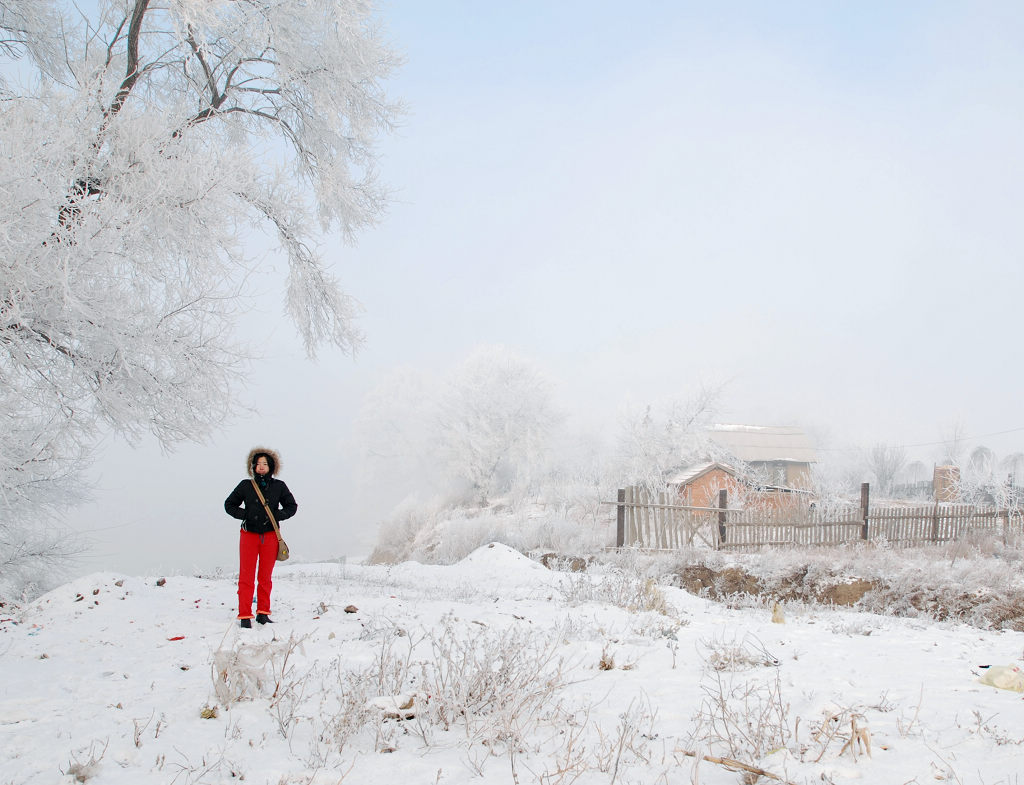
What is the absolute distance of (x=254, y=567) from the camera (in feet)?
18.7

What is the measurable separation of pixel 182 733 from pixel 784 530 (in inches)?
581

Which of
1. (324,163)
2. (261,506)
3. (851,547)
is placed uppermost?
(324,163)

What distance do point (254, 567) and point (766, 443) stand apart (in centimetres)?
3776

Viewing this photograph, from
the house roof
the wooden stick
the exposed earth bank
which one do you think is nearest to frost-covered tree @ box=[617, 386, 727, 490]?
the house roof

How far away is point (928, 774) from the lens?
98.3 inches

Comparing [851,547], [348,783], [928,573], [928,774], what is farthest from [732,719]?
[851,547]

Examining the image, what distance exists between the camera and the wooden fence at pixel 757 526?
1505 cm

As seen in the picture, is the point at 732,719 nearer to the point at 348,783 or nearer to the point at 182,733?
the point at 348,783

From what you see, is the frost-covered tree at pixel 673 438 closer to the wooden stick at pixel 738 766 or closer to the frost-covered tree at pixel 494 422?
the frost-covered tree at pixel 494 422

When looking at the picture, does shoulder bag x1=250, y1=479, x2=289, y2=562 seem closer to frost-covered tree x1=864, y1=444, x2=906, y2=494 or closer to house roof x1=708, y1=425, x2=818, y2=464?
house roof x1=708, y1=425, x2=818, y2=464

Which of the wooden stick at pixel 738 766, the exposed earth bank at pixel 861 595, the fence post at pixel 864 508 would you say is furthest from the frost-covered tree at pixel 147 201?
the fence post at pixel 864 508

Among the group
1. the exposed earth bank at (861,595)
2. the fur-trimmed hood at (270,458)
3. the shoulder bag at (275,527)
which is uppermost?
the fur-trimmed hood at (270,458)

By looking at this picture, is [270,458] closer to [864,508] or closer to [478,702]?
[478,702]

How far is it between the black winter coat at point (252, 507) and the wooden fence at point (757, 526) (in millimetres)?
10185
